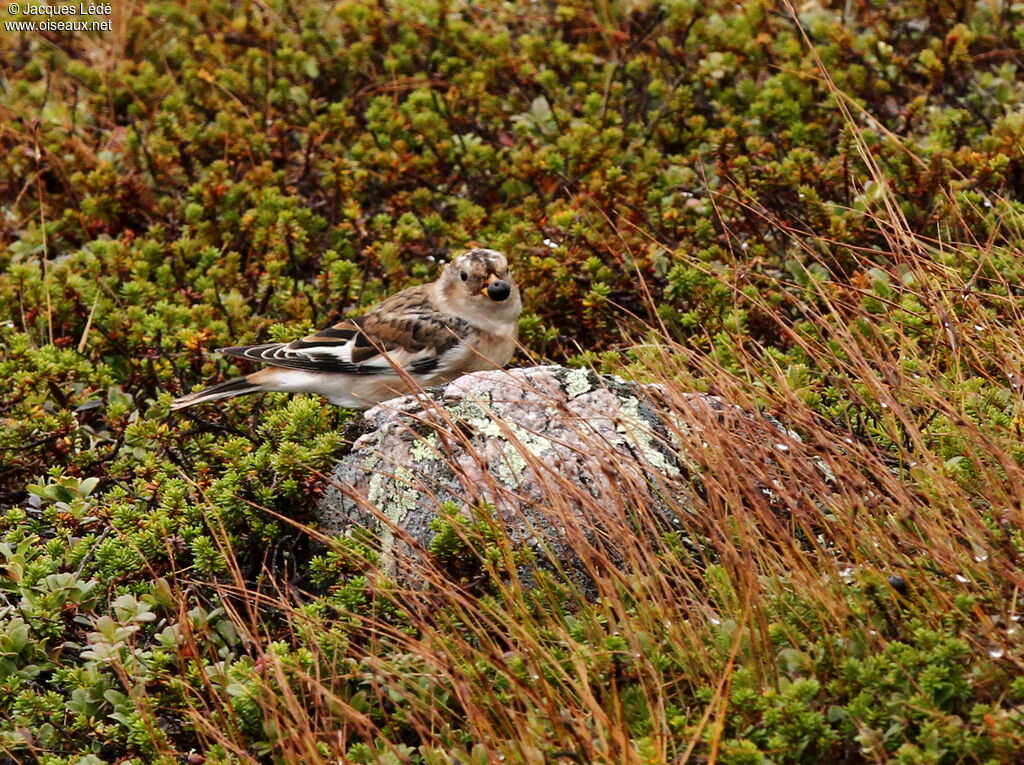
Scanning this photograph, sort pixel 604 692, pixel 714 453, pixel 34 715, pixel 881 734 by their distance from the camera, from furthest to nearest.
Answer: pixel 34 715
pixel 714 453
pixel 604 692
pixel 881 734

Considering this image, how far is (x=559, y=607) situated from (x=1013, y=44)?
18.5 feet

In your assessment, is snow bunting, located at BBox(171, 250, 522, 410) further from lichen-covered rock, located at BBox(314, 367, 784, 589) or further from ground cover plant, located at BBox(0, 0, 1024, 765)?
lichen-covered rock, located at BBox(314, 367, 784, 589)

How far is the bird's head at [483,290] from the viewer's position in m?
6.31

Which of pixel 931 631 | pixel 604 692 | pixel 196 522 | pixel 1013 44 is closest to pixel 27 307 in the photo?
pixel 196 522

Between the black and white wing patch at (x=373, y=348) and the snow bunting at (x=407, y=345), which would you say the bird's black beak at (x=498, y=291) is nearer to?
the snow bunting at (x=407, y=345)

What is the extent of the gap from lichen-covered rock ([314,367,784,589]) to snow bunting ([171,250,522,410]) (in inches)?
28.6

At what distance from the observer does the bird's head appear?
20.7ft

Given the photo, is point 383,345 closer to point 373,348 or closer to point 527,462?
point 373,348

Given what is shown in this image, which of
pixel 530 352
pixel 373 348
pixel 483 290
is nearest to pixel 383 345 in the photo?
pixel 373 348

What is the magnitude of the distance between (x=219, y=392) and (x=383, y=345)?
78cm

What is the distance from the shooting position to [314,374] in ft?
20.3

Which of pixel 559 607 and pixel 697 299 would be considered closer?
pixel 559 607

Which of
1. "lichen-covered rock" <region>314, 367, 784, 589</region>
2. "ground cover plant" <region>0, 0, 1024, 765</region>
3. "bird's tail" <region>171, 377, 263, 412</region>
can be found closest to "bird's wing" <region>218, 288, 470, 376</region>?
"bird's tail" <region>171, 377, 263, 412</region>

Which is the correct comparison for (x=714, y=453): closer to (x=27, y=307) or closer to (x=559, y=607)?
(x=559, y=607)
